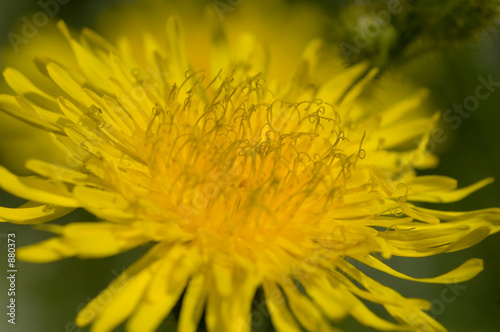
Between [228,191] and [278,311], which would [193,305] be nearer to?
[278,311]

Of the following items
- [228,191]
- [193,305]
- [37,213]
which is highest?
[228,191]

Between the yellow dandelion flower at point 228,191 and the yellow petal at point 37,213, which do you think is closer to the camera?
the yellow dandelion flower at point 228,191

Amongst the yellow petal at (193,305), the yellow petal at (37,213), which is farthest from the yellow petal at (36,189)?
the yellow petal at (193,305)

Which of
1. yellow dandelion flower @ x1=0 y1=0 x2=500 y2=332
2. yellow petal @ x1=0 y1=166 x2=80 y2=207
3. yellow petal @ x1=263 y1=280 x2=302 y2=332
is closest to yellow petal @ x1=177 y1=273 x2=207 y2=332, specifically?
yellow dandelion flower @ x1=0 y1=0 x2=500 y2=332

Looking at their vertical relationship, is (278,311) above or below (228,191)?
below

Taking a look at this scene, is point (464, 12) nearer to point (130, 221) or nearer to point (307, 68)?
point (307, 68)

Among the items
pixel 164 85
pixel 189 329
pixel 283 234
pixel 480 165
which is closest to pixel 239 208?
pixel 283 234

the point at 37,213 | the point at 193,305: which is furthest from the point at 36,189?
the point at 193,305

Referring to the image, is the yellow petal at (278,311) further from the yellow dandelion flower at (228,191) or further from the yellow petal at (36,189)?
the yellow petal at (36,189)
